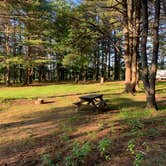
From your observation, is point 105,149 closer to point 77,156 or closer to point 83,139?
point 77,156

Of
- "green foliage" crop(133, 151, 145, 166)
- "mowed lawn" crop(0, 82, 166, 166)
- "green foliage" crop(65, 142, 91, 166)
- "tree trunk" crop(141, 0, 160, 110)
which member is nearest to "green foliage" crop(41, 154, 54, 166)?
"mowed lawn" crop(0, 82, 166, 166)

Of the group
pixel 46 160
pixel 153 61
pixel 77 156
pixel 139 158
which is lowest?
pixel 46 160

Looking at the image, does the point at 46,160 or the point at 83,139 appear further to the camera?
the point at 83,139

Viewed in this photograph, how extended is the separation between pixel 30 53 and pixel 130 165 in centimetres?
2993

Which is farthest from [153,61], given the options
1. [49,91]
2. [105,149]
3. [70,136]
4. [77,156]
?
[49,91]

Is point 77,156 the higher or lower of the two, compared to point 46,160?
higher

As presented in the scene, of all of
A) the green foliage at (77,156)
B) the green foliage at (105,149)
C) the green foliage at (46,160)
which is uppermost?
the green foliage at (105,149)

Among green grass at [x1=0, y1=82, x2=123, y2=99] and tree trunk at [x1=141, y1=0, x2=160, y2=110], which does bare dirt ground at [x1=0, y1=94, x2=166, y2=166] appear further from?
green grass at [x1=0, y1=82, x2=123, y2=99]

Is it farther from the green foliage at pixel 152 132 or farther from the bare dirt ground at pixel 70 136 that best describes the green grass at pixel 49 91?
the green foliage at pixel 152 132

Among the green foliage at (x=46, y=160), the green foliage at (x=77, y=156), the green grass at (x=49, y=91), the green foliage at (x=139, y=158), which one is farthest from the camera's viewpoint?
the green grass at (x=49, y=91)

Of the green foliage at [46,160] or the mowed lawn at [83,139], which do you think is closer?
the mowed lawn at [83,139]

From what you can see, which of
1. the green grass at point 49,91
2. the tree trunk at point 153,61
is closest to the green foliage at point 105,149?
the tree trunk at point 153,61

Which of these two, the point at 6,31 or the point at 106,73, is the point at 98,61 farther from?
Answer: the point at 6,31

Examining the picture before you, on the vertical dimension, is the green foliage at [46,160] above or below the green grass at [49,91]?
below
